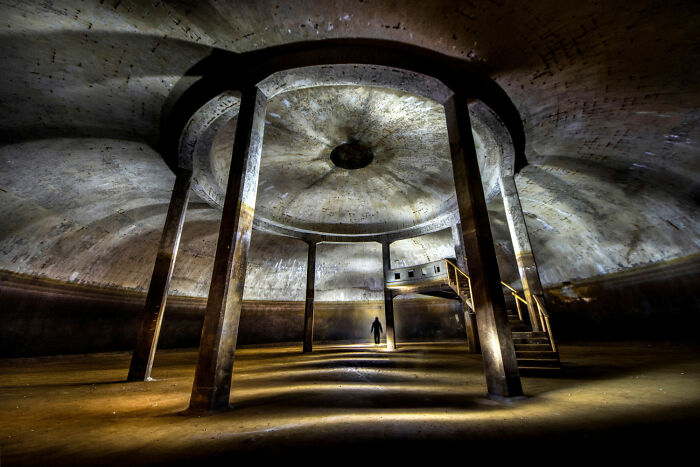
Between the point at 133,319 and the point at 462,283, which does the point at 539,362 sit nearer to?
the point at 462,283

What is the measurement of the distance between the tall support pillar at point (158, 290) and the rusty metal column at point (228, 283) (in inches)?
134

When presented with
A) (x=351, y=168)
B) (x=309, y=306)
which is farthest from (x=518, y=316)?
(x=309, y=306)

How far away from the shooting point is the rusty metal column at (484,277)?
4.36 m

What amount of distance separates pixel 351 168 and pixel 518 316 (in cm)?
817

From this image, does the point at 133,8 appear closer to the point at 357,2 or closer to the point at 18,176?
the point at 357,2

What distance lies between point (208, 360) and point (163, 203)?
9315 mm

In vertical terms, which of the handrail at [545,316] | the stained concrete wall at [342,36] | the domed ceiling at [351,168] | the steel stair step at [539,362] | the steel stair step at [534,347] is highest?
the domed ceiling at [351,168]

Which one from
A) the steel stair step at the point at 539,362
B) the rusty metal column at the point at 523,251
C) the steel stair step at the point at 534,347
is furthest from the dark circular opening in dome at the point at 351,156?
the steel stair step at the point at 539,362

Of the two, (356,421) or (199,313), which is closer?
(356,421)

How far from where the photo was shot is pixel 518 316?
9.28m

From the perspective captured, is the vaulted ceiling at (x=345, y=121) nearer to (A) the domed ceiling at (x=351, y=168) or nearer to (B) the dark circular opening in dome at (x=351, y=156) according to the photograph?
(A) the domed ceiling at (x=351, y=168)

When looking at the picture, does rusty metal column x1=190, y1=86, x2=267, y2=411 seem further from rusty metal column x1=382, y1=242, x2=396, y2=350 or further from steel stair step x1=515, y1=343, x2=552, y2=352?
rusty metal column x1=382, y1=242, x2=396, y2=350

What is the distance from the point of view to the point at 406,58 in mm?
5680

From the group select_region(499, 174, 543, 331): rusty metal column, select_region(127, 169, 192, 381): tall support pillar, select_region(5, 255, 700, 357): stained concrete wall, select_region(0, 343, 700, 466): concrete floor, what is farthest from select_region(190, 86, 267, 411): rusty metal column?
select_region(5, 255, 700, 357): stained concrete wall
